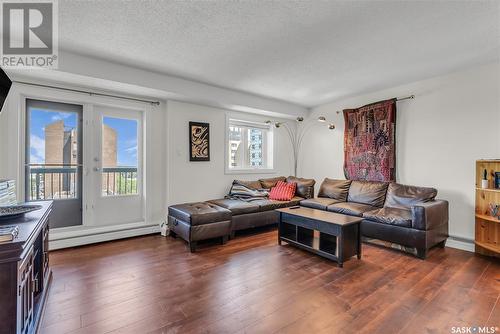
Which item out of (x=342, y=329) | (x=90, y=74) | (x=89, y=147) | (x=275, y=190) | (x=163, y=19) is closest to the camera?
(x=342, y=329)

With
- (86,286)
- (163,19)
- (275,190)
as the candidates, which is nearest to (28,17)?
(163,19)

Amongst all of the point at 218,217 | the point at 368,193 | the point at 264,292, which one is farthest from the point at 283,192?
the point at 264,292

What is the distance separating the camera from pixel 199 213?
10.5 ft

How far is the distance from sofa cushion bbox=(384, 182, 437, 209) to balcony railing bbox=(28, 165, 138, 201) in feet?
13.0

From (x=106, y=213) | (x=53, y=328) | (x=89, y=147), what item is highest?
(x=89, y=147)

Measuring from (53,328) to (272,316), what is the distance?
152 cm

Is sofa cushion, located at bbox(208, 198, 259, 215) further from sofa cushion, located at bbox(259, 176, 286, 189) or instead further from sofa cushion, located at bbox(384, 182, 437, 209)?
sofa cushion, located at bbox(384, 182, 437, 209)

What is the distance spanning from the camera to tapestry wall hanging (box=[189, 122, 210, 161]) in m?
4.21

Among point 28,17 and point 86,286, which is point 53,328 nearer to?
point 86,286

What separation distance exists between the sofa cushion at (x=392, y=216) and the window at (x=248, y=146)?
246 cm

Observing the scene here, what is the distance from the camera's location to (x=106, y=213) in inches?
143

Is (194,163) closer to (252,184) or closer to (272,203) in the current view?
(252,184)

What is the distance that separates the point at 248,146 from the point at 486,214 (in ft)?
12.6

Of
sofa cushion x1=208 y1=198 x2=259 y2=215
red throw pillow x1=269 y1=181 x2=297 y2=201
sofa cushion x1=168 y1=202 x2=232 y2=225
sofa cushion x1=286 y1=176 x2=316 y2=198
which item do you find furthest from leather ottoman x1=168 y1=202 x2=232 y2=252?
sofa cushion x1=286 y1=176 x2=316 y2=198
